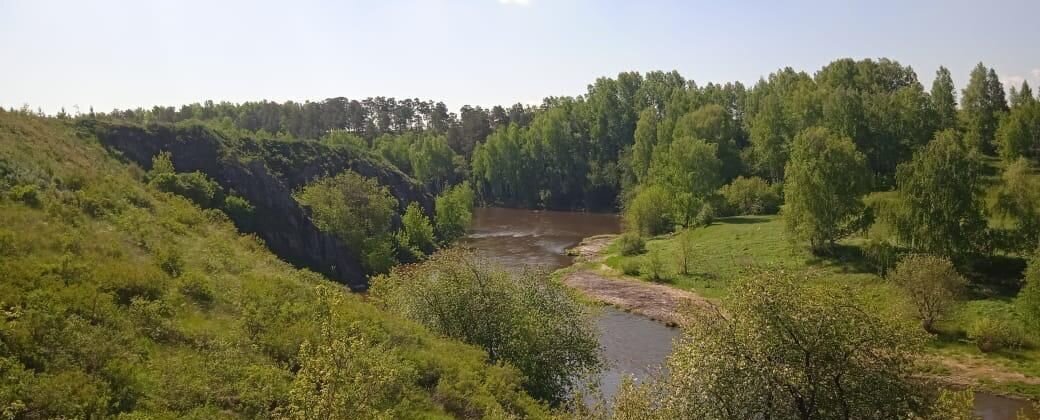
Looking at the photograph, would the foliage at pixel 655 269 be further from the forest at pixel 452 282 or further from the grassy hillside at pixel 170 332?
the grassy hillside at pixel 170 332

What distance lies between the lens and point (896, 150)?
333 ft

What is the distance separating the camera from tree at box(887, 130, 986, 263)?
52938 mm

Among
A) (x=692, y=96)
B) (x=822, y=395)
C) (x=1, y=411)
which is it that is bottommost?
(x=822, y=395)

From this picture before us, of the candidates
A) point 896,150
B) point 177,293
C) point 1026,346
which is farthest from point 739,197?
point 177,293

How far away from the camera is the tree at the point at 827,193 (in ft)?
211

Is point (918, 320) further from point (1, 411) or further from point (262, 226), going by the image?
point (262, 226)

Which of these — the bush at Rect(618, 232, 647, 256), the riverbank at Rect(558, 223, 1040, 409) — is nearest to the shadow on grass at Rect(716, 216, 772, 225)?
the riverbank at Rect(558, 223, 1040, 409)

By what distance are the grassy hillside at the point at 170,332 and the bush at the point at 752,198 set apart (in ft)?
254

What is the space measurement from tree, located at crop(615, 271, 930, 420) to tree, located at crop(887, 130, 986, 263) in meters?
38.2

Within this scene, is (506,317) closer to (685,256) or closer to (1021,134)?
(685,256)

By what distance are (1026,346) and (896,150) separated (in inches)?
2601

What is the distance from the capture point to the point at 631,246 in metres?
83.1

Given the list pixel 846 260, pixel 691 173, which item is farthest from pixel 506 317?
pixel 691 173

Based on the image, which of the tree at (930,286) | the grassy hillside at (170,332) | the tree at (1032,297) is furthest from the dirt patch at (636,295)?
the grassy hillside at (170,332)
